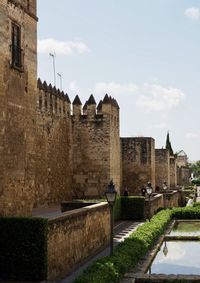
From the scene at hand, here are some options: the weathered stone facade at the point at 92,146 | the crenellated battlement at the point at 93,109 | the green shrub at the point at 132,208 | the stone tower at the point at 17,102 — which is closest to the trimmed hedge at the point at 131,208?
the green shrub at the point at 132,208

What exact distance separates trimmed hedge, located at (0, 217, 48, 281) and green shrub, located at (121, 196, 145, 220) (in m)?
15.1

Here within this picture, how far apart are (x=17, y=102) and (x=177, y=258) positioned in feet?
23.0

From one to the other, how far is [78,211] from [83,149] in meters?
12.1

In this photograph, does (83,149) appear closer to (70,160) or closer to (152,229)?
(70,160)

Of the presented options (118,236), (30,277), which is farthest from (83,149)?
(30,277)

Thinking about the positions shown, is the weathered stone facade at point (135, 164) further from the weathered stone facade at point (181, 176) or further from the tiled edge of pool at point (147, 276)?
the weathered stone facade at point (181, 176)

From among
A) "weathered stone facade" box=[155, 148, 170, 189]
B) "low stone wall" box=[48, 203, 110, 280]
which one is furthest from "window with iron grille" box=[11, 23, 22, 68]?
"weathered stone facade" box=[155, 148, 170, 189]

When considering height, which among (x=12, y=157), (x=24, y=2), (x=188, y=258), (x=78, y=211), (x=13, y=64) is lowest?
(x=188, y=258)

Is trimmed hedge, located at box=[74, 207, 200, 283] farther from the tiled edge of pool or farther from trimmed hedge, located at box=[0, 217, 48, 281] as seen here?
trimmed hedge, located at box=[0, 217, 48, 281]

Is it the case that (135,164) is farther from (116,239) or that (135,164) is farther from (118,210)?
(116,239)

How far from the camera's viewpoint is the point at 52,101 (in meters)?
24.0

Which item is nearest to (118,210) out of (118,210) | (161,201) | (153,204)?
(118,210)

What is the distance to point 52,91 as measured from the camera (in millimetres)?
23984

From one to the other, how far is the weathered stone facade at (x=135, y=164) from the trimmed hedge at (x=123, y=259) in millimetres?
12581
